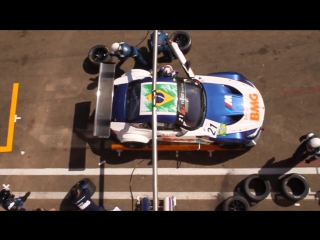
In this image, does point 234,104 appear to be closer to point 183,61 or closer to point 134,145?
point 183,61

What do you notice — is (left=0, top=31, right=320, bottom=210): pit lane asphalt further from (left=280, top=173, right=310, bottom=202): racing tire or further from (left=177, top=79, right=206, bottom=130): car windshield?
(left=177, top=79, right=206, bottom=130): car windshield

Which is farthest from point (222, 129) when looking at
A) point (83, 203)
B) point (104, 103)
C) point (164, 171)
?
point (83, 203)

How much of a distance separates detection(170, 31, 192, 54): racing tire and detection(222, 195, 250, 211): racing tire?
4.33 m

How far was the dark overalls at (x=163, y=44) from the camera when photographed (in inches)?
299

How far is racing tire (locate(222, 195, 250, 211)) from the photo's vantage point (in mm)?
6630

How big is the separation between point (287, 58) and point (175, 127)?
4.25 m

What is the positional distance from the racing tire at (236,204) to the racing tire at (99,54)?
517 centimetres

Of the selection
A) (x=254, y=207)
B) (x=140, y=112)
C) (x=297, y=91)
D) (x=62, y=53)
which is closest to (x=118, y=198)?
(x=140, y=112)

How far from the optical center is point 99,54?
8273 millimetres

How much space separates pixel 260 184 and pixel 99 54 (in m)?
5.77

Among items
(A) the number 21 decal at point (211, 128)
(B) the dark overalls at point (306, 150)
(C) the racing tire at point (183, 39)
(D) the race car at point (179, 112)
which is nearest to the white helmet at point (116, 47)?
(D) the race car at point (179, 112)

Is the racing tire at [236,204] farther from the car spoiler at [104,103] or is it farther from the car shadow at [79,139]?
the car shadow at [79,139]

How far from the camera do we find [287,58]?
8.14m

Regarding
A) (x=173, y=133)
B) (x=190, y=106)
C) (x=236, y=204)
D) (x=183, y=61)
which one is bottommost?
(x=236, y=204)
